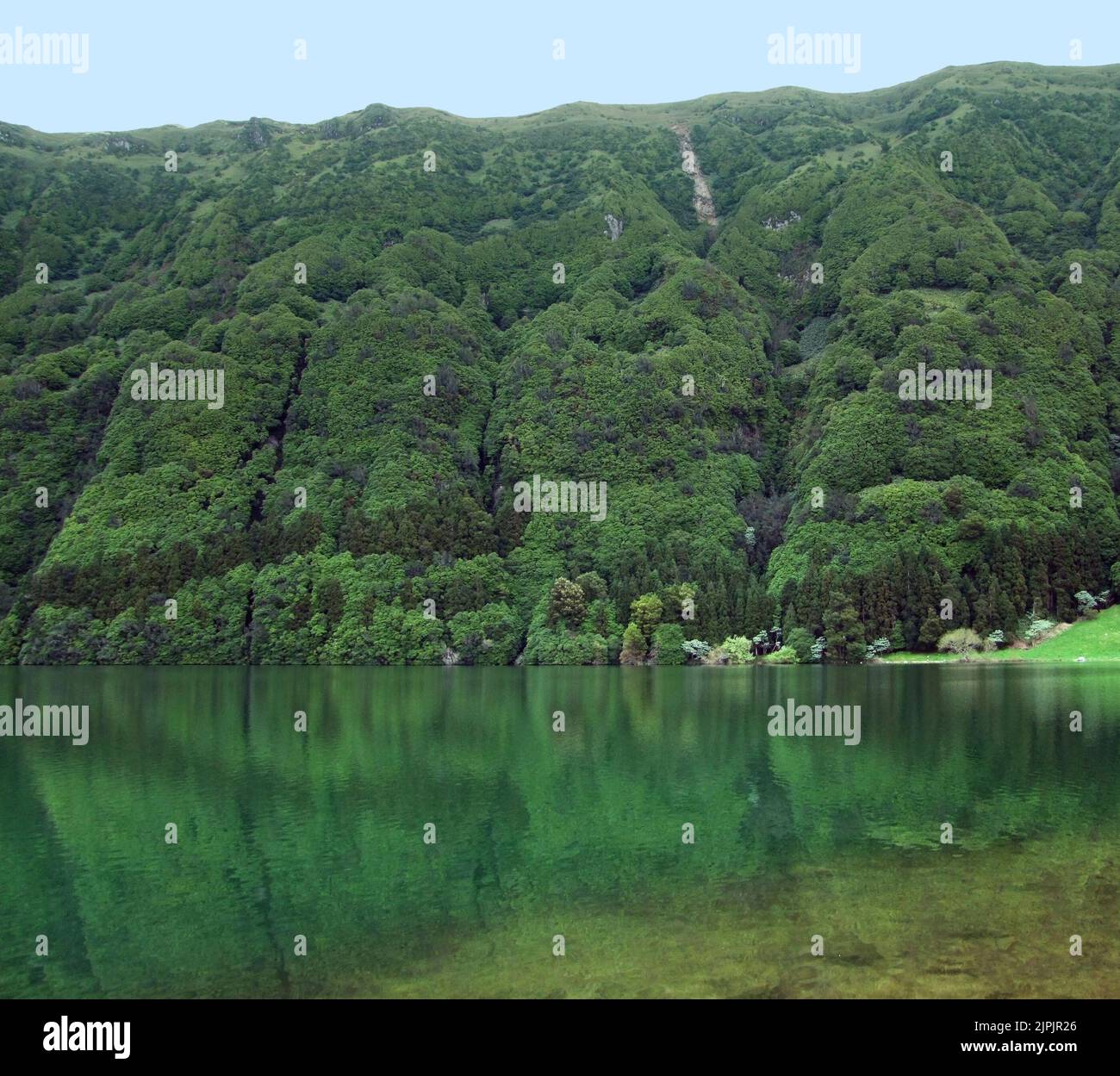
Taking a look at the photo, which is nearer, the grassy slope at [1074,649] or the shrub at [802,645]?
the grassy slope at [1074,649]

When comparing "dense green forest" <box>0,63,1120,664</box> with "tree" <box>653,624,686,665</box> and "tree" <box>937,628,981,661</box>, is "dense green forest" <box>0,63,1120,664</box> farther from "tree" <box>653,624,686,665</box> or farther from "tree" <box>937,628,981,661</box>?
"tree" <box>937,628,981,661</box>

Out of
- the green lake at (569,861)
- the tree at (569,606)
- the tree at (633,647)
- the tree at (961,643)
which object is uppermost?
the green lake at (569,861)

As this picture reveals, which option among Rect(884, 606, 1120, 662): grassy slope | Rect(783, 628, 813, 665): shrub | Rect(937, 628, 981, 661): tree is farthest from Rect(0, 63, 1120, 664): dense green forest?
Rect(884, 606, 1120, 662): grassy slope

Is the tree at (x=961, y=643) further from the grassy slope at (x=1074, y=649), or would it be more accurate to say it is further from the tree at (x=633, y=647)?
the tree at (x=633, y=647)

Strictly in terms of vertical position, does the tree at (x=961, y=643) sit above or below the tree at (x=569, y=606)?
below

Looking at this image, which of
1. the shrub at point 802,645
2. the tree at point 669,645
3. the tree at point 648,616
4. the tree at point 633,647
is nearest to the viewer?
the shrub at point 802,645

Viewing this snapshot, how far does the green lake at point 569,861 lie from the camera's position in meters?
19.7

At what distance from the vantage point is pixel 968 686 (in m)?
77.8

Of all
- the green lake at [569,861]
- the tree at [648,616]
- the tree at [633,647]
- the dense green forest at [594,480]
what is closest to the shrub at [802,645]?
the dense green forest at [594,480]

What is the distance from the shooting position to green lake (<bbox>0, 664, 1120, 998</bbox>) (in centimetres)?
1972

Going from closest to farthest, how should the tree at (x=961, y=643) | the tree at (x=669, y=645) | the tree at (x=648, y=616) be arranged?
the tree at (x=961, y=643)
the tree at (x=669, y=645)
the tree at (x=648, y=616)

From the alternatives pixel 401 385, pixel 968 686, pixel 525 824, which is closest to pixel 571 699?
pixel 968 686

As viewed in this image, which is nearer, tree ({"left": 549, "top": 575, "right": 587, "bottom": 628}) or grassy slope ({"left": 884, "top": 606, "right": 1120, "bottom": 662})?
grassy slope ({"left": 884, "top": 606, "right": 1120, "bottom": 662})
